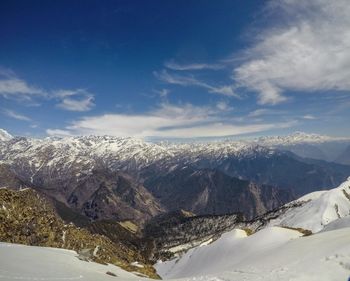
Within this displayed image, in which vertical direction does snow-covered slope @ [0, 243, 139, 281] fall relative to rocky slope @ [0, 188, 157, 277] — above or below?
above

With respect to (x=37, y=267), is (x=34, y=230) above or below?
below

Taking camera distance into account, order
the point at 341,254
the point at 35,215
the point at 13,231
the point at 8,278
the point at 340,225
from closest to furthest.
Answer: the point at 8,278 < the point at 341,254 < the point at 340,225 < the point at 13,231 < the point at 35,215

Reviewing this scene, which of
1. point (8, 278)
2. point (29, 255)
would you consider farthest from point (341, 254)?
point (29, 255)

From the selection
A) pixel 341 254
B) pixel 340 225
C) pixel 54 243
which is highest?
pixel 341 254

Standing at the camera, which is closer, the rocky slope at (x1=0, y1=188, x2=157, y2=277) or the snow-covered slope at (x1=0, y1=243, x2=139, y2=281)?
the snow-covered slope at (x1=0, y1=243, x2=139, y2=281)

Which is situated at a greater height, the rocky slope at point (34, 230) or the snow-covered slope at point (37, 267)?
the snow-covered slope at point (37, 267)

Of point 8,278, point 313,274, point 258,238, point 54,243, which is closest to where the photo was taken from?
point 8,278

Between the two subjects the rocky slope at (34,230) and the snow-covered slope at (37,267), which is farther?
the rocky slope at (34,230)

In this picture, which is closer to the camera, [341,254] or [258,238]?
[341,254]

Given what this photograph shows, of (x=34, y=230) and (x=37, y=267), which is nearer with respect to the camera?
(x=37, y=267)

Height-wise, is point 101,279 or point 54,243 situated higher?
point 101,279

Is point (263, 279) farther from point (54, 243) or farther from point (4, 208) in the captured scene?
point (4, 208)
